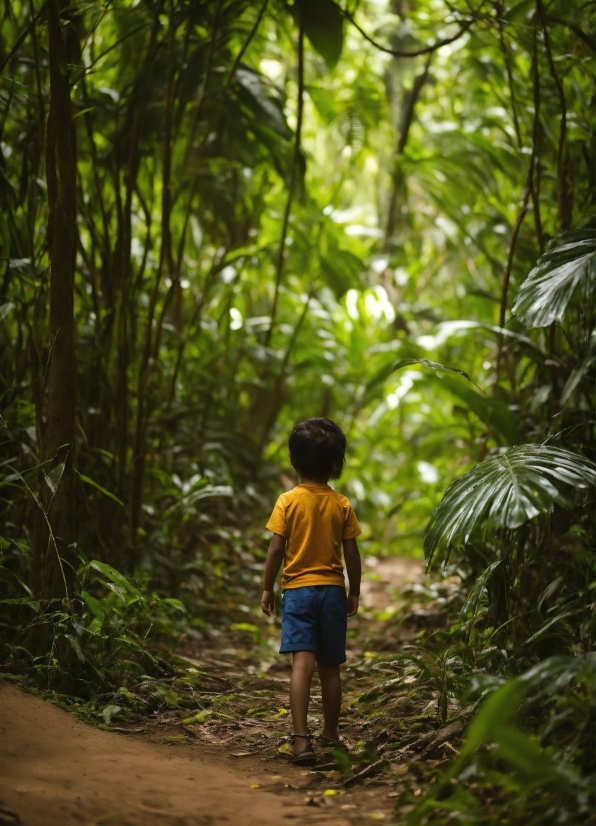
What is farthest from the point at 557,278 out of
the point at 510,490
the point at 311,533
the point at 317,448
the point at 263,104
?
the point at 263,104

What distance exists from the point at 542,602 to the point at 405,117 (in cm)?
417

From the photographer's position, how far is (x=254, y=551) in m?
4.44

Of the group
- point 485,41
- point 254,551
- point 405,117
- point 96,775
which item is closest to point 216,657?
point 254,551

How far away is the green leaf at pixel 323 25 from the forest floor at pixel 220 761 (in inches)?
89.6

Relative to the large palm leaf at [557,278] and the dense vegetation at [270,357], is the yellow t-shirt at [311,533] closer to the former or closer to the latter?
the dense vegetation at [270,357]

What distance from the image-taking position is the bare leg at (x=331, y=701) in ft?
7.18

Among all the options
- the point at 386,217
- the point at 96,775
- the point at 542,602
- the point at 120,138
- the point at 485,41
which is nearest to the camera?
the point at 96,775

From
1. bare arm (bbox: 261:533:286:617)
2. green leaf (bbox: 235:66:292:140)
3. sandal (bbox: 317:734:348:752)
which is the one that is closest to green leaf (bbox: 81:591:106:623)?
Result: bare arm (bbox: 261:533:286:617)

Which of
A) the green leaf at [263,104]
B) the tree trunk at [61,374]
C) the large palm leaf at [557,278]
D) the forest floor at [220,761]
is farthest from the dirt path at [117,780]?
the green leaf at [263,104]

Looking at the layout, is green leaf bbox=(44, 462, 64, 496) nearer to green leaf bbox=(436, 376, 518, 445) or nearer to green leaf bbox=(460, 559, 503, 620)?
green leaf bbox=(460, 559, 503, 620)

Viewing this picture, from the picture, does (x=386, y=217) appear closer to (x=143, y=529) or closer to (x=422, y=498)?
(x=422, y=498)

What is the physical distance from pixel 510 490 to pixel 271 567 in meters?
0.76

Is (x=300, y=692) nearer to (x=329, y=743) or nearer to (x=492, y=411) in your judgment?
(x=329, y=743)

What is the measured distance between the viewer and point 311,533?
7.51 feet
